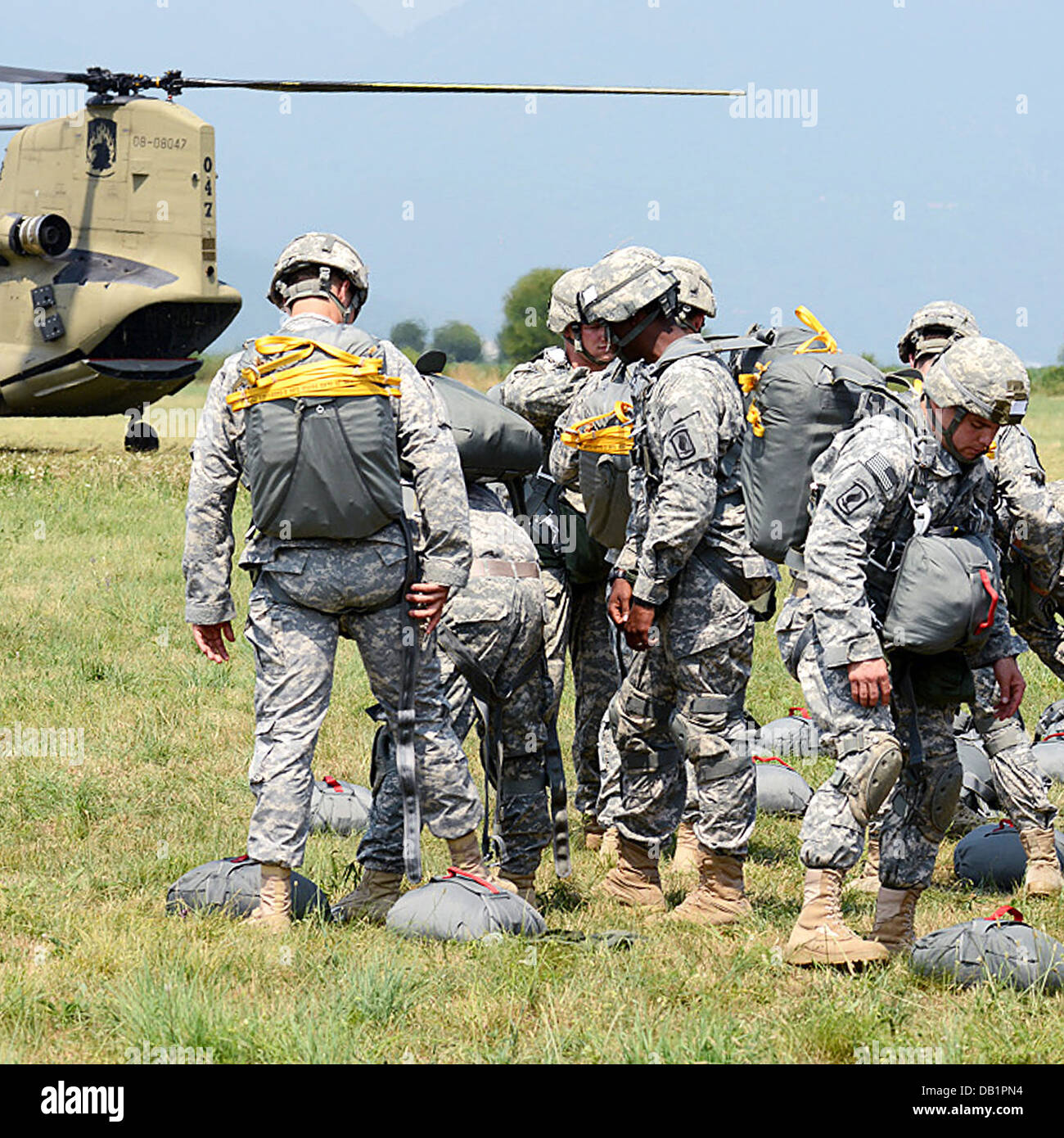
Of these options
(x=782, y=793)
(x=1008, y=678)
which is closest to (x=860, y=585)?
(x=1008, y=678)

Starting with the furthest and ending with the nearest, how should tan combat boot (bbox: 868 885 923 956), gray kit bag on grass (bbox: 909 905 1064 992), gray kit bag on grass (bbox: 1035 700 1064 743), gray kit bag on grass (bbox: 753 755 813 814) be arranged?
gray kit bag on grass (bbox: 1035 700 1064 743), gray kit bag on grass (bbox: 753 755 813 814), tan combat boot (bbox: 868 885 923 956), gray kit bag on grass (bbox: 909 905 1064 992)

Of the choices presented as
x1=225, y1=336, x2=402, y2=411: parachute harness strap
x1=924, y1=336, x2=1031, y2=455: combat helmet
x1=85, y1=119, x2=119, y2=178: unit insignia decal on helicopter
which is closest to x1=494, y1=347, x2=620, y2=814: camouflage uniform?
x1=225, y1=336, x2=402, y2=411: parachute harness strap

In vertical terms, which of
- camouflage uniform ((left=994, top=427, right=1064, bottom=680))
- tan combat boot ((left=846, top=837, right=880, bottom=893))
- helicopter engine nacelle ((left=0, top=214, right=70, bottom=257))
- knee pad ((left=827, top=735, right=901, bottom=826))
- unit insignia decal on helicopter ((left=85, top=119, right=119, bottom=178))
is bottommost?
tan combat boot ((left=846, top=837, right=880, bottom=893))

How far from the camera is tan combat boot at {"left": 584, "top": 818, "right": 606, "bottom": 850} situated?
7172 mm

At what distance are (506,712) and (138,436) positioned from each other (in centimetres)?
2061

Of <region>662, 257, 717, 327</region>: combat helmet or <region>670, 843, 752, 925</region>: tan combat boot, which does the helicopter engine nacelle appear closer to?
<region>662, 257, 717, 327</region>: combat helmet

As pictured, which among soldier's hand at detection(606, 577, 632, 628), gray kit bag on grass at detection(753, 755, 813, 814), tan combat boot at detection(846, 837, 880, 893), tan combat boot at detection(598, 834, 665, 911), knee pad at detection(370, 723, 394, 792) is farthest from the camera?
gray kit bag on grass at detection(753, 755, 813, 814)

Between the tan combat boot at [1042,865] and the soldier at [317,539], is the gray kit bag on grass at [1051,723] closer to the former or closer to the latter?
the tan combat boot at [1042,865]

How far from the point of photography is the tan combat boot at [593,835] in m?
7.17

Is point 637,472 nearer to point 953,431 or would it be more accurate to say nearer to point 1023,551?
point 953,431

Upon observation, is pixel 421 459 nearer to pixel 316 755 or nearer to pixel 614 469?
pixel 614 469

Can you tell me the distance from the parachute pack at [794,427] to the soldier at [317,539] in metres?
1.06

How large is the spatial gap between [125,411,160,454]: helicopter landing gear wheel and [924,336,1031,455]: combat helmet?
21.5m
